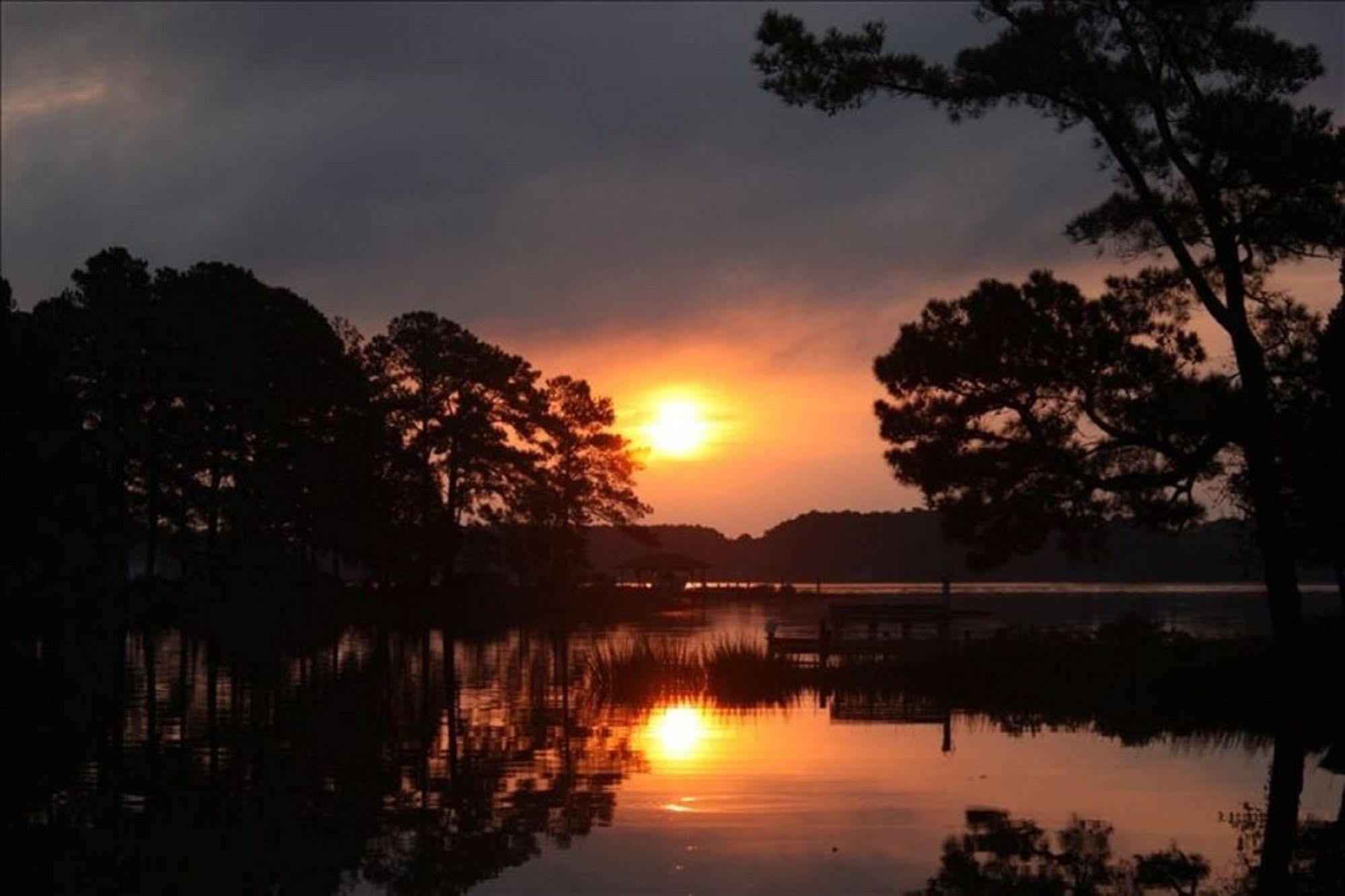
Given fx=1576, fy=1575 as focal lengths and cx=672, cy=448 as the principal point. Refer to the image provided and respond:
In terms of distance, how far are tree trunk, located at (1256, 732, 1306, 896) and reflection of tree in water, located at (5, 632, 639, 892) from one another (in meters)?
6.31

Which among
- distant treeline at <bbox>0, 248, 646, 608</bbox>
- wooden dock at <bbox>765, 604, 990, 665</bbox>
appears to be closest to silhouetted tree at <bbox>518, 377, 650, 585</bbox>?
distant treeline at <bbox>0, 248, 646, 608</bbox>

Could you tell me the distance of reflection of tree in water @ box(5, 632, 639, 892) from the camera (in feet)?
45.7

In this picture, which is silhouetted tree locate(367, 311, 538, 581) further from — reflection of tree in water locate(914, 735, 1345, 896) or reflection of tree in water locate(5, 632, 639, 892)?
reflection of tree in water locate(914, 735, 1345, 896)

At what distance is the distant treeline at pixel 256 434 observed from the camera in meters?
51.2

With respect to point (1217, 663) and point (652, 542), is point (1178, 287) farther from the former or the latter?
point (652, 542)

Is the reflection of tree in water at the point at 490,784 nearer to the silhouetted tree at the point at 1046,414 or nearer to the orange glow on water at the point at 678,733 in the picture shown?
the orange glow on water at the point at 678,733

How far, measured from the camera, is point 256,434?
65000 millimetres

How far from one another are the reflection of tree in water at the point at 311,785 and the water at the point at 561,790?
0.05m

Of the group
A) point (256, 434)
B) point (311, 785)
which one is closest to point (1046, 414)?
point (311, 785)

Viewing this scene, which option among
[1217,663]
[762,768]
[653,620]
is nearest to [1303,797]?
[762,768]

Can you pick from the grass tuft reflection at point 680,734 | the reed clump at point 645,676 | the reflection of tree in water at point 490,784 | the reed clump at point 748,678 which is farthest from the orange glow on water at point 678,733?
the reed clump at point 645,676

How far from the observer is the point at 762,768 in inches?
792

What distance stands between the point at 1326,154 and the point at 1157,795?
13.8m

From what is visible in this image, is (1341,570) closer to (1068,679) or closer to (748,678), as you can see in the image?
(1068,679)
